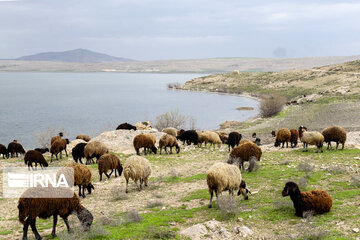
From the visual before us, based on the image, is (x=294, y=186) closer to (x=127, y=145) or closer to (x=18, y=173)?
(x=18, y=173)

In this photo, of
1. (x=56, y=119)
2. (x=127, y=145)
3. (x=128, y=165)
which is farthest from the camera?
(x=56, y=119)

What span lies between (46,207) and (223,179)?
17.1 ft

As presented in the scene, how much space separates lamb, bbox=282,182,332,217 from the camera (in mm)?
8930

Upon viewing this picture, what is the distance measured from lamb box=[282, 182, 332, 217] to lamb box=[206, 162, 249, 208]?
76.8 inches

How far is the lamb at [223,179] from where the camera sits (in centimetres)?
1023

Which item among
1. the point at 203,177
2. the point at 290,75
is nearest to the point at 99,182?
the point at 203,177

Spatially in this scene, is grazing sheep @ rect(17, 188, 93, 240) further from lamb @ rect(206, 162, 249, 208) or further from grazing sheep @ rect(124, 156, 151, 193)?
grazing sheep @ rect(124, 156, 151, 193)

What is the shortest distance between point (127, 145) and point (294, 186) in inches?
647

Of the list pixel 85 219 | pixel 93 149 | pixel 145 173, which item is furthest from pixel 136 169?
pixel 93 149

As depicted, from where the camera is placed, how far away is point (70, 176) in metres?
12.2

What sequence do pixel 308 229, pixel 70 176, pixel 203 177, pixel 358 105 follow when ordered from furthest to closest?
1. pixel 358 105
2. pixel 203 177
3. pixel 70 176
4. pixel 308 229

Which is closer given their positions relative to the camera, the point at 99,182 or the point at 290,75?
the point at 99,182

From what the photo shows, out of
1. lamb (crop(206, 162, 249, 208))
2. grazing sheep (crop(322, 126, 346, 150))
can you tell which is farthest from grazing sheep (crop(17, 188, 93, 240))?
grazing sheep (crop(322, 126, 346, 150))

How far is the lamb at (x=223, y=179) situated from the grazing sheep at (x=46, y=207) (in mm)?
3821
